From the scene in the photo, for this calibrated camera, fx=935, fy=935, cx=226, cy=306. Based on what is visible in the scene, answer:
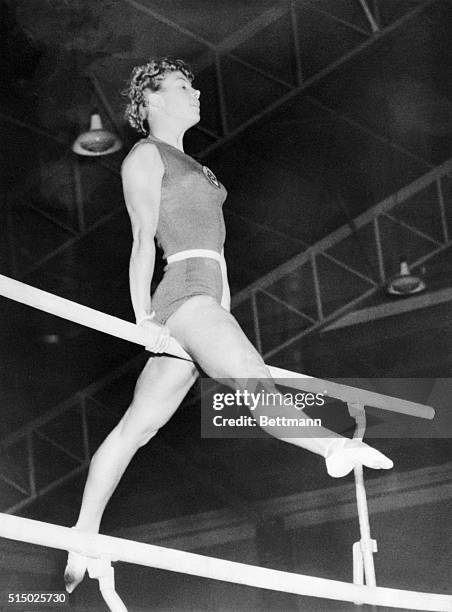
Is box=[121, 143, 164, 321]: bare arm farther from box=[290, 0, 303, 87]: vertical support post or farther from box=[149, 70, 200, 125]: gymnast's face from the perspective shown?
box=[290, 0, 303, 87]: vertical support post

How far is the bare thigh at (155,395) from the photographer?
216cm

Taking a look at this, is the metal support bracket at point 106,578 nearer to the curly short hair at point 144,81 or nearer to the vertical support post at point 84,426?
the curly short hair at point 144,81

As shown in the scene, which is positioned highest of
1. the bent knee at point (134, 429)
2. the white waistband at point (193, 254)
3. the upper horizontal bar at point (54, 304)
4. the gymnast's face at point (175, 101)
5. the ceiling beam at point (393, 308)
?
the ceiling beam at point (393, 308)

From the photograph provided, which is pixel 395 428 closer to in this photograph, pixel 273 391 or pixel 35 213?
pixel 35 213

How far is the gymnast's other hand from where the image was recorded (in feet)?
6.35

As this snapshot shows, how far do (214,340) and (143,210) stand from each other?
39 centimetres

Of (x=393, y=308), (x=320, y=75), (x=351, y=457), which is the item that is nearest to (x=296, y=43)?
(x=320, y=75)

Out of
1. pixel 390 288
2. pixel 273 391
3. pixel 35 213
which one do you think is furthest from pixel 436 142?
pixel 273 391

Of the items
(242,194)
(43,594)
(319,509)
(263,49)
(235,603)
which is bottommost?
(43,594)

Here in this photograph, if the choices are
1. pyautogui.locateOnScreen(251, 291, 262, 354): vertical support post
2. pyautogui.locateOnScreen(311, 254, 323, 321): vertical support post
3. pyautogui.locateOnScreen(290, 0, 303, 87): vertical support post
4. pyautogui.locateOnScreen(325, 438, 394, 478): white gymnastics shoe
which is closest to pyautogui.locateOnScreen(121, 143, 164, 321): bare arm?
pyautogui.locateOnScreen(325, 438, 394, 478): white gymnastics shoe

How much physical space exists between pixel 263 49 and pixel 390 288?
1.23 m

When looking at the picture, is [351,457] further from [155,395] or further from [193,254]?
[193,254]

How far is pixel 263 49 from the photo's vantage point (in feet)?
13.0

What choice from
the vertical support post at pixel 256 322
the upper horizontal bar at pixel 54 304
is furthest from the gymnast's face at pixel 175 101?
the vertical support post at pixel 256 322
